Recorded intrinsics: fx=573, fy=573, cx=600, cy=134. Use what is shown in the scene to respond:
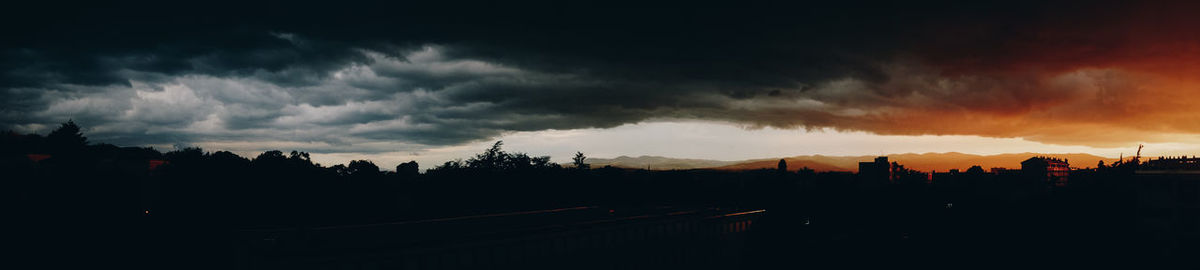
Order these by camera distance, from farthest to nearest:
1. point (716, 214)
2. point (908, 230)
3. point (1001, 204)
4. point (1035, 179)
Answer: point (1035, 179) < point (1001, 204) < point (908, 230) < point (716, 214)

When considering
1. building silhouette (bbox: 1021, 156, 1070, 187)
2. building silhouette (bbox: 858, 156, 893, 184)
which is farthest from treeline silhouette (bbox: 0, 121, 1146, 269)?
building silhouette (bbox: 1021, 156, 1070, 187)

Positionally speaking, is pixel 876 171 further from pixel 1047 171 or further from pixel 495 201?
pixel 495 201

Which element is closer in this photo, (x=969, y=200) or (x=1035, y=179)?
(x=969, y=200)

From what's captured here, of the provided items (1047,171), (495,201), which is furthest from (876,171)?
(495,201)

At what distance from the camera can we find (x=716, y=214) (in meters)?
8.28

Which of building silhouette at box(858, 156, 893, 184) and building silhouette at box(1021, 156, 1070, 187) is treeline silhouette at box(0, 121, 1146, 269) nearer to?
building silhouette at box(858, 156, 893, 184)

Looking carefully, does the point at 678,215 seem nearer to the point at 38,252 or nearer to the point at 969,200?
the point at 38,252

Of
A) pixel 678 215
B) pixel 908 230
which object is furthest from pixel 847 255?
pixel 678 215

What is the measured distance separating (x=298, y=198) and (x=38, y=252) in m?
3.31

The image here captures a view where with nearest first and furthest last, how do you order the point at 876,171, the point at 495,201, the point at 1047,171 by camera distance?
the point at 495,201 → the point at 876,171 → the point at 1047,171

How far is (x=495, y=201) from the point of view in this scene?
11.1 metres

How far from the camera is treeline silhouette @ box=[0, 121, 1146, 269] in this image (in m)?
5.71


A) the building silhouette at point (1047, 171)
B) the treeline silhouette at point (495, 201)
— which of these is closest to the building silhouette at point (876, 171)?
the treeline silhouette at point (495, 201)

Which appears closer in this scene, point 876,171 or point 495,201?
point 495,201
